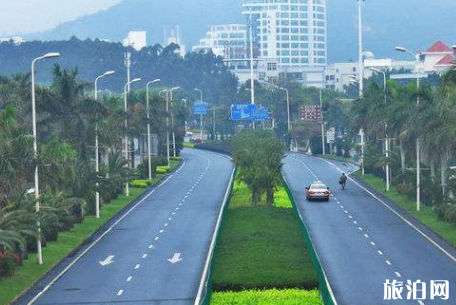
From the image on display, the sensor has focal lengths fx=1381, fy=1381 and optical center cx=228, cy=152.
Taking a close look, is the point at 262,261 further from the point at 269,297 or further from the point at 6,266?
the point at 6,266

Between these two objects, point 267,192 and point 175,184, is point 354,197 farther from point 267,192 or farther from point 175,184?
point 175,184

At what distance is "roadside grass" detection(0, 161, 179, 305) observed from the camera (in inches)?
2181

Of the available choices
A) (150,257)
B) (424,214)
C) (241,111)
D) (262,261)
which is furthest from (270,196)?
(241,111)

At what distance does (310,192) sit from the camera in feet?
322

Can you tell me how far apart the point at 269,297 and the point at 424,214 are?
40.2m

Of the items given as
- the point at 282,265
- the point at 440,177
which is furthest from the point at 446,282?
the point at 440,177

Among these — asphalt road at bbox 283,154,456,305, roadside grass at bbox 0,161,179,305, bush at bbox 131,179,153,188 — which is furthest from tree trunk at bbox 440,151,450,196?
bush at bbox 131,179,153,188

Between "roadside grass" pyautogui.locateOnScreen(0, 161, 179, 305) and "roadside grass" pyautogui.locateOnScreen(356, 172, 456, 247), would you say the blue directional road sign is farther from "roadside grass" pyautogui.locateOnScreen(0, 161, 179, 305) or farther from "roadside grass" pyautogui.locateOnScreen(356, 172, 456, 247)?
"roadside grass" pyautogui.locateOnScreen(0, 161, 179, 305)

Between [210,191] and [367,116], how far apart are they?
64.0 feet

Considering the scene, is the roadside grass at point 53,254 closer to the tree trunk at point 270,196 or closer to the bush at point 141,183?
the tree trunk at point 270,196

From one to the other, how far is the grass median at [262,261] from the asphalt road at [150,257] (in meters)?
1.55

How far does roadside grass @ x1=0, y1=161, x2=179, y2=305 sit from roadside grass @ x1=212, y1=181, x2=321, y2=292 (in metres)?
7.80

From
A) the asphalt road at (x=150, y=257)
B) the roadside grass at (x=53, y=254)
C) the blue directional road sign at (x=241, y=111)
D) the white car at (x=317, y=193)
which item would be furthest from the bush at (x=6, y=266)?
the blue directional road sign at (x=241, y=111)

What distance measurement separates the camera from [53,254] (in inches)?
2665
